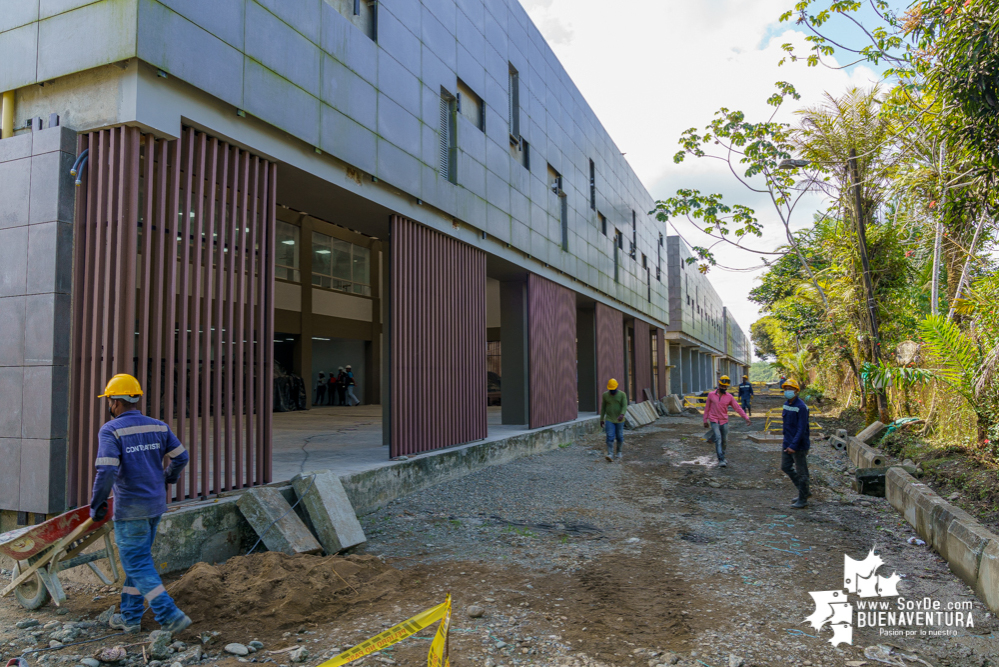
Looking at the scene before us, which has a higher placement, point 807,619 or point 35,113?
point 35,113

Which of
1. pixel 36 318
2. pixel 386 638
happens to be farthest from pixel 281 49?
pixel 386 638

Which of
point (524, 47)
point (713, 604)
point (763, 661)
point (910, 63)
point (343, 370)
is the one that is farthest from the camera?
point (343, 370)

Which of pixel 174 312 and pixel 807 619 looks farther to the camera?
pixel 174 312

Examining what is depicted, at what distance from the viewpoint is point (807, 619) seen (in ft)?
15.0

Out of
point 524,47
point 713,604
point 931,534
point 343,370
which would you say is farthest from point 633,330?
point 713,604

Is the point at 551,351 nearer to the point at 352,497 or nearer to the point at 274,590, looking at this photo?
the point at 352,497

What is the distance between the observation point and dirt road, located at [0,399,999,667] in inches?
163

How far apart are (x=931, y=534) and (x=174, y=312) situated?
8.05 meters

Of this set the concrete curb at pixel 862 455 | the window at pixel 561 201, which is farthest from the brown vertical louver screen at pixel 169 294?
the window at pixel 561 201

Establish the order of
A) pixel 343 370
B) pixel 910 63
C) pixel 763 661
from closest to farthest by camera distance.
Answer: pixel 763 661 < pixel 910 63 < pixel 343 370

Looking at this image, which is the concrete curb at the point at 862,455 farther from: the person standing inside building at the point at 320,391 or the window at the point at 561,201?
the person standing inside building at the point at 320,391

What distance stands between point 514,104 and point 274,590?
492 inches

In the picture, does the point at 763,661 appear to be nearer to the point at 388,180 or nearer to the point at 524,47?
the point at 388,180

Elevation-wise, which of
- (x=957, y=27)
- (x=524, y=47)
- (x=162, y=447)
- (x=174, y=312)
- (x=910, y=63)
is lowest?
(x=162, y=447)
